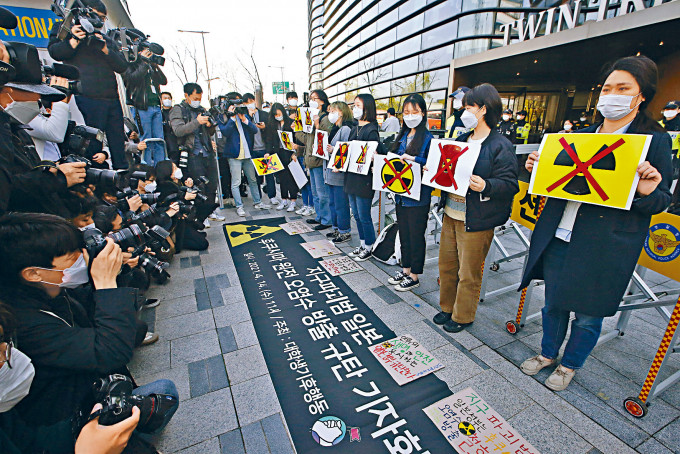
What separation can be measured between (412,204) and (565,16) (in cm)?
1257

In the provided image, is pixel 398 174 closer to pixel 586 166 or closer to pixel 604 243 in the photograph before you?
pixel 586 166

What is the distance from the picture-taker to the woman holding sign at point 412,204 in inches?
128

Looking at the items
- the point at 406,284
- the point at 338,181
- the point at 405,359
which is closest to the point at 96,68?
the point at 338,181

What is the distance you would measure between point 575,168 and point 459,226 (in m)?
0.98

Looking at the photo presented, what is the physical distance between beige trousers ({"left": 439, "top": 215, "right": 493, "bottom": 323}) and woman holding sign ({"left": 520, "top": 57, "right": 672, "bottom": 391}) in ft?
1.30

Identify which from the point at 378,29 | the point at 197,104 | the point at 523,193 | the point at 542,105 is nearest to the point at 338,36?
→ the point at 378,29

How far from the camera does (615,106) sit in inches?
72.3

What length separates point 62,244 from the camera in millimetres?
1452

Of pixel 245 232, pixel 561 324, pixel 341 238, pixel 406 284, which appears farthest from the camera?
pixel 245 232

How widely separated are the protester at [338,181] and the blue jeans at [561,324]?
291 cm

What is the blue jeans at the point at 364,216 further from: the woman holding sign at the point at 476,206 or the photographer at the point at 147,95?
the photographer at the point at 147,95

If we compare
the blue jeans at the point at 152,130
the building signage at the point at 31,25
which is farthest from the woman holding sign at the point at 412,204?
the building signage at the point at 31,25

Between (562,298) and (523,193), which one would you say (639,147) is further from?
(523,193)

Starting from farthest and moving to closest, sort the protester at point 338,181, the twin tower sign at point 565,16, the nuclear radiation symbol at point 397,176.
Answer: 1. the twin tower sign at point 565,16
2. the protester at point 338,181
3. the nuclear radiation symbol at point 397,176
